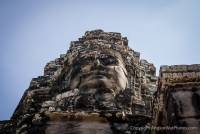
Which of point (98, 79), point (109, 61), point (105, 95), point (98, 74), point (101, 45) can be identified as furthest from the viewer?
point (101, 45)

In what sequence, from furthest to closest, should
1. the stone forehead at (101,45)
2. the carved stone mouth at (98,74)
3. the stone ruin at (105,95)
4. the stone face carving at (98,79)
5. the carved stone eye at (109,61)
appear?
the stone forehead at (101,45) < the carved stone eye at (109,61) < the carved stone mouth at (98,74) < the stone face carving at (98,79) < the stone ruin at (105,95)

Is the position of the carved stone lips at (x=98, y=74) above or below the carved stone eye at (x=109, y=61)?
below

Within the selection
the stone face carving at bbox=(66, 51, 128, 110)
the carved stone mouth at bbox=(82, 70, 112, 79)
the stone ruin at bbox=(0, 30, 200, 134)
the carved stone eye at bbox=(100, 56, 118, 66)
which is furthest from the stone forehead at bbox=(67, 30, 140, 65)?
the carved stone mouth at bbox=(82, 70, 112, 79)

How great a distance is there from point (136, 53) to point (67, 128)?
7124mm

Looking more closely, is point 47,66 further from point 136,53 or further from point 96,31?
point 136,53

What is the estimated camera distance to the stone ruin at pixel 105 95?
5.05 meters

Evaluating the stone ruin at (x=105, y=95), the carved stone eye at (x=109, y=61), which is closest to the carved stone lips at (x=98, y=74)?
the stone ruin at (x=105, y=95)

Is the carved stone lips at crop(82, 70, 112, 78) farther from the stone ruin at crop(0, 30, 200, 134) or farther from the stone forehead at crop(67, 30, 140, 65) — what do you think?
the stone forehead at crop(67, 30, 140, 65)

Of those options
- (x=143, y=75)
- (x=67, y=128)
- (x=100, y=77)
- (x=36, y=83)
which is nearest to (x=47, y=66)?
(x=36, y=83)

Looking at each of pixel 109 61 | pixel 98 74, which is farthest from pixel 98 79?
pixel 109 61

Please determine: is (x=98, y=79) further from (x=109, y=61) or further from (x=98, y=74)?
(x=109, y=61)

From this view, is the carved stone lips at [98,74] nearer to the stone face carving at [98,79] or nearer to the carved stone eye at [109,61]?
the stone face carving at [98,79]

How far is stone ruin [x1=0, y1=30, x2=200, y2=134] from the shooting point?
5.05m

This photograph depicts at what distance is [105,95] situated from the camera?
8.88m
